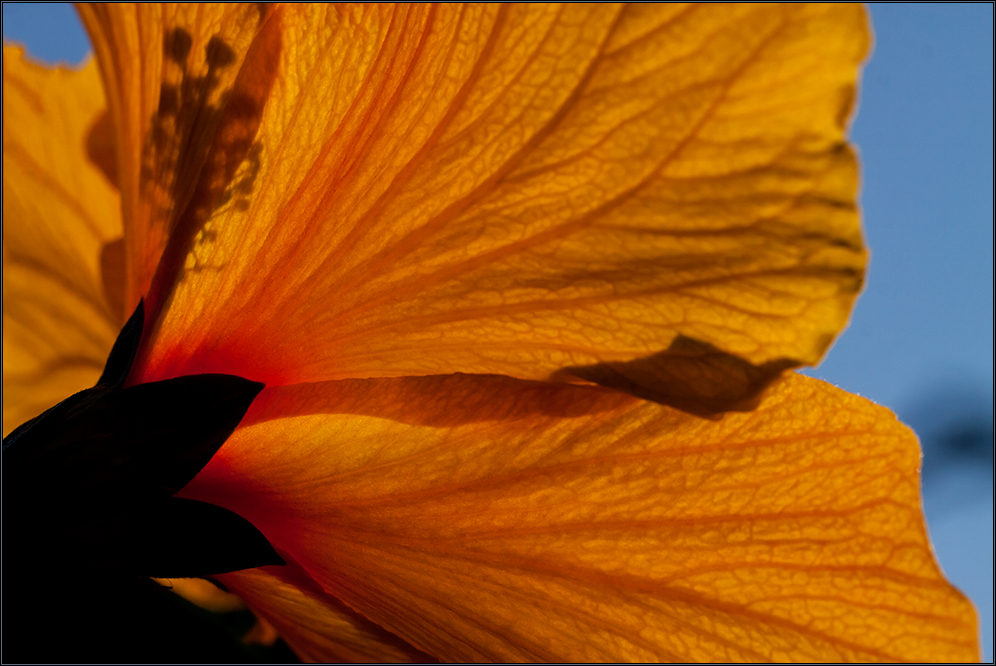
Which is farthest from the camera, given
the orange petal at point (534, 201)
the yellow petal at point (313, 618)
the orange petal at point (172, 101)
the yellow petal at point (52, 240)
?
the yellow petal at point (52, 240)

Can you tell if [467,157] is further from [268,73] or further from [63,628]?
[63,628]

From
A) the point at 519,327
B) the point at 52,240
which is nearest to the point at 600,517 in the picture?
the point at 519,327

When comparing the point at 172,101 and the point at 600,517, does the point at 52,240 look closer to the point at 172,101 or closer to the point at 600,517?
the point at 172,101

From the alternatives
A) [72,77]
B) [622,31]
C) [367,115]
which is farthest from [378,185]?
[72,77]

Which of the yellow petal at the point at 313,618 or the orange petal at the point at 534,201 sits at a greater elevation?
the orange petal at the point at 534,201

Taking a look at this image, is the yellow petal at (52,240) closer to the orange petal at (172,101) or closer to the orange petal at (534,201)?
the orange petal at (172,101)

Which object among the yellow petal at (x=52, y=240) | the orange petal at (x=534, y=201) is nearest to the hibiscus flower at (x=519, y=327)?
the orange petal at (x=534, y=201)
